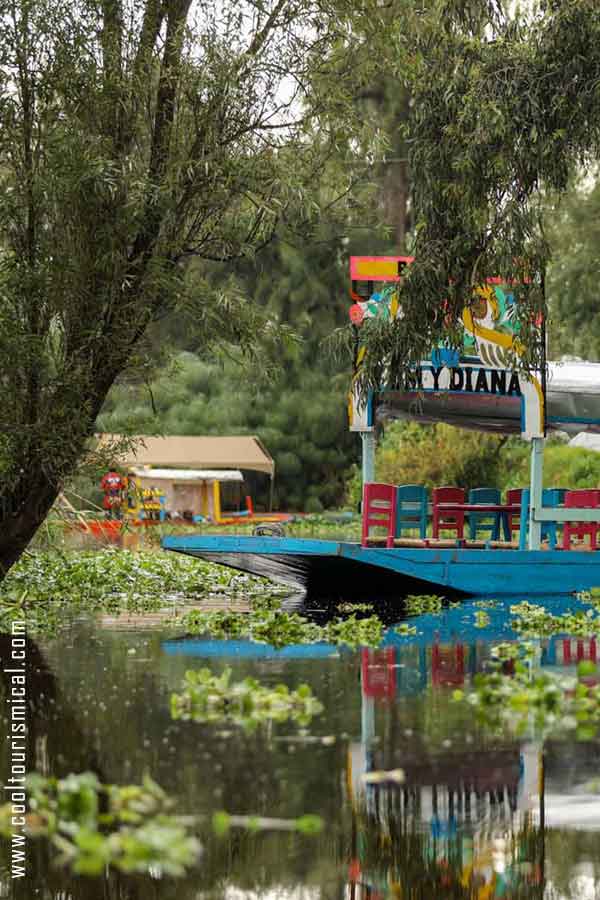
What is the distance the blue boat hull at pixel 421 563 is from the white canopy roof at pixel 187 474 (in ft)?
85.5

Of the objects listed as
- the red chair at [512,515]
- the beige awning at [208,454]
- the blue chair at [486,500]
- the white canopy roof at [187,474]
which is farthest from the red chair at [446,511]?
the white canopy roof at [187,474]

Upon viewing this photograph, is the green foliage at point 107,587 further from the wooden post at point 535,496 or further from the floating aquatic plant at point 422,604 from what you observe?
the wooden post at point 535,496

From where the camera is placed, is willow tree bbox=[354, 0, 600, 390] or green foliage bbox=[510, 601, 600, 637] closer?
green foliage bbox=[510, 601, 600, 637]

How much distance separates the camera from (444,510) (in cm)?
1900

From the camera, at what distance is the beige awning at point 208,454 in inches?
1729

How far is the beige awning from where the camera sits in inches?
1729

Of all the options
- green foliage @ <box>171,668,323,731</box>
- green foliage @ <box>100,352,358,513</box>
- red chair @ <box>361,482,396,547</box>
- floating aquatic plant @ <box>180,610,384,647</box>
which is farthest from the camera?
green foliage @ <box>100,352,358,513</box>

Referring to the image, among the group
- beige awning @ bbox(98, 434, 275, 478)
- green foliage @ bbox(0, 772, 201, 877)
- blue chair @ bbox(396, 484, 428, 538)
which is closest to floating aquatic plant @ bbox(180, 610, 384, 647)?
blue chair @ bbox(396, 484, 428, 538)

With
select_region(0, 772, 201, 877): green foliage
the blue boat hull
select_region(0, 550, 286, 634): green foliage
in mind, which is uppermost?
select_region(0, 772, 201, 877): green foliage

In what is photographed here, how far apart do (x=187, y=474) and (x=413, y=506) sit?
26600mm

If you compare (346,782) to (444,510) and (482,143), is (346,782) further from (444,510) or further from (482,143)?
(444,510)

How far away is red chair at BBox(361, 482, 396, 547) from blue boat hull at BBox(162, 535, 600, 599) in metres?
0.42

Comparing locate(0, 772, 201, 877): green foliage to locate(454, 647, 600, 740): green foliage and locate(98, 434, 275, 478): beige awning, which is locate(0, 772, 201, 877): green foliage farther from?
locate(98, 434, 275, 478): beige awning

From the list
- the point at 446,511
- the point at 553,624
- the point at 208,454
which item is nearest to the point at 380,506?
the point at 446,511
